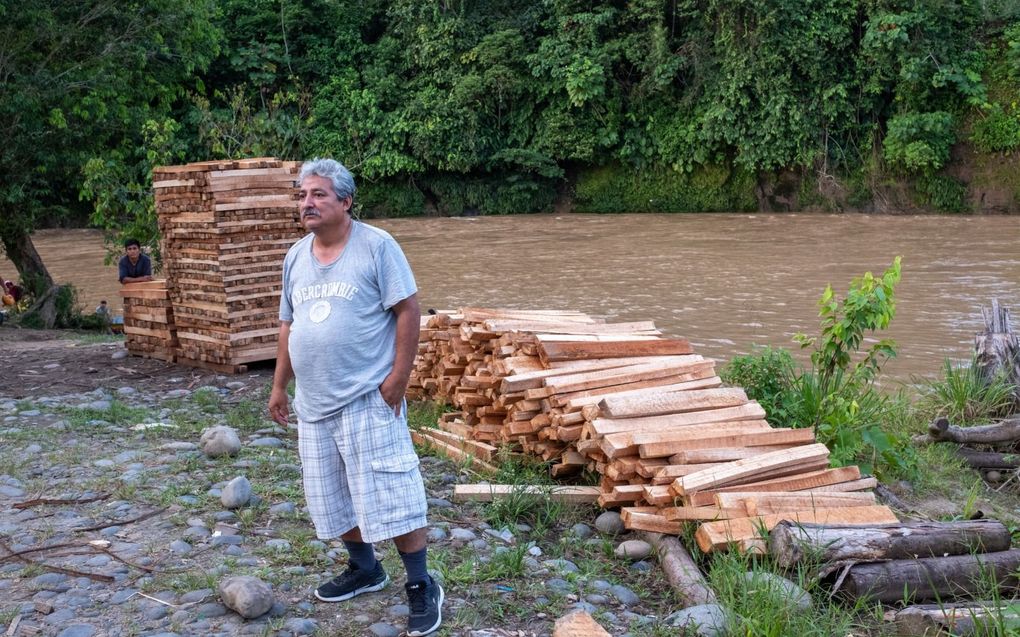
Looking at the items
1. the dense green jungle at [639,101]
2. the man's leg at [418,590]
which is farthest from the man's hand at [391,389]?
Result: the dense green jungle at [639,101]

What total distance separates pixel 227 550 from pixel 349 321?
160 centimetres

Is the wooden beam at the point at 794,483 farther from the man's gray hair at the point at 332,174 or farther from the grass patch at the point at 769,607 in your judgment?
the man's gray hair at the point at 332,174

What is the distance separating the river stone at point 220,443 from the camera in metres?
6.28

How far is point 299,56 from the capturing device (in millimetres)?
32688

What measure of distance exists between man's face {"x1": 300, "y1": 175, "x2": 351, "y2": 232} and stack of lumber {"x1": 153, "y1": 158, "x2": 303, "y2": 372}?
17.3ft

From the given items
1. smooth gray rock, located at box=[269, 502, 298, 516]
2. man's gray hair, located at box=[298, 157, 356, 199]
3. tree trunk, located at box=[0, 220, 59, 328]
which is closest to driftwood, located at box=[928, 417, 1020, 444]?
smooth gray rock, located at box=[269, 502, 298, 516]

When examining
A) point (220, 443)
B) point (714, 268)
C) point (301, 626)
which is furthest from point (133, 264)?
point (714, 268)

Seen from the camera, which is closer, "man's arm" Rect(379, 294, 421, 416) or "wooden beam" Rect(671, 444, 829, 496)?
"man's arm" Rect(379, 294, 421, 416)

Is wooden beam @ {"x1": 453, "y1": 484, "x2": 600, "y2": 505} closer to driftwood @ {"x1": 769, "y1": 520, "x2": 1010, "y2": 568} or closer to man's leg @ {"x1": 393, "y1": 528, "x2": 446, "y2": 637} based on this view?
driftwood @ {"x1": 769, "y1": 520, "x2": 1010, "y2": 568}

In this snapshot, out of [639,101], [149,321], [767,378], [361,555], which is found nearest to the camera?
[361,555]

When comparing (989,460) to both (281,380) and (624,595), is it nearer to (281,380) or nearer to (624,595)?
(624,595)

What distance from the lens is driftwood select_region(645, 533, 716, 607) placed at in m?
4.26

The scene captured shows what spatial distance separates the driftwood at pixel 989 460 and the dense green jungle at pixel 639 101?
51.5ft

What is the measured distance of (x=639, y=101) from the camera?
29.6 m
